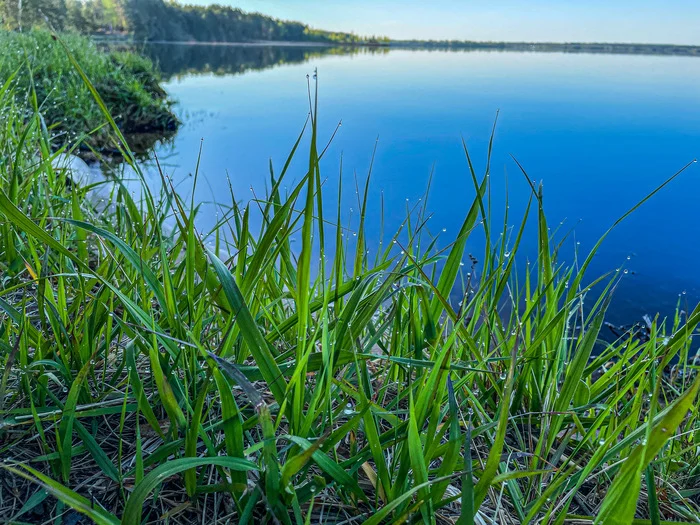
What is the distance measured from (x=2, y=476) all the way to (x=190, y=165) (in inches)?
144

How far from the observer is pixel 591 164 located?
13.0ft

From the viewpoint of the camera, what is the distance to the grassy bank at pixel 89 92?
4.26m

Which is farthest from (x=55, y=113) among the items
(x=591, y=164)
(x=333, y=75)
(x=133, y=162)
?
(x=333, y=75)

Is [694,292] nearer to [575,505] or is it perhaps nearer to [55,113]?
[575,505]

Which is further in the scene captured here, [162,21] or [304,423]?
[162,21]

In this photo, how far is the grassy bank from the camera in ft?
14.0

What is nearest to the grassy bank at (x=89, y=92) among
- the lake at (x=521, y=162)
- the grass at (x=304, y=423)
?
the lake at (x=521, y=162)

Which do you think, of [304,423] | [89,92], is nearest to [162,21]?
[89,92]

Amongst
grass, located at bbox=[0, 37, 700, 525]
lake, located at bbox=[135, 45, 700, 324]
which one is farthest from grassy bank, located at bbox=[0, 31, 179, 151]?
grass, located at bbox=[0, 37, 700, 525]

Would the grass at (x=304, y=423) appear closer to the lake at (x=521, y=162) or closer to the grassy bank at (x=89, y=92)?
the lake at (x=521, y=162)

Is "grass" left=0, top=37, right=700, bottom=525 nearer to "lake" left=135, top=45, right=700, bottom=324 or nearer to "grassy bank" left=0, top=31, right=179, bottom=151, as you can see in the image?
"lake" left=135, top=45, right=700, bottom=324

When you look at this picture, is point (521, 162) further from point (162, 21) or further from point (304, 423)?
point (162, 21)

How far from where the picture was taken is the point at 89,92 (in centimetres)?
501

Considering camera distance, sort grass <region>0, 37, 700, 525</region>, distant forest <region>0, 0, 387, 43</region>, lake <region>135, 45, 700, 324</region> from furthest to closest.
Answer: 1. distant forest <region>0, 0, 387, 43</region>
2. lake <region>135, 45, 700, 324</region>
3. grass <region>0, 37, 700, 525</region>
